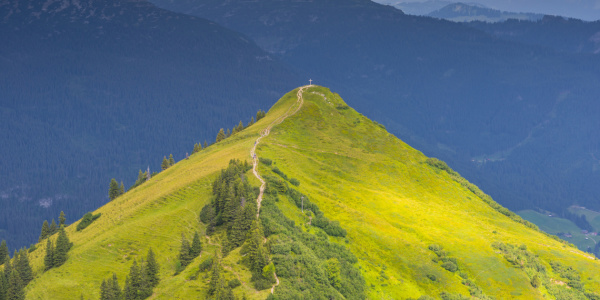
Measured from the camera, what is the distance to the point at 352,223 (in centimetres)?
12075

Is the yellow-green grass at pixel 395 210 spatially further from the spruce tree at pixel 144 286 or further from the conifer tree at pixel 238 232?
the spruce tree at pixel 144 286

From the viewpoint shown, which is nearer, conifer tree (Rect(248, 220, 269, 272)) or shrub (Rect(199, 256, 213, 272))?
conifer tree (Rect(248, 220, 269, 272))

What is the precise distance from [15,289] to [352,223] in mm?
72973

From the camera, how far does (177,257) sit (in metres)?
89.9

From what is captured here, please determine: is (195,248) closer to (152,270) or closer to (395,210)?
(152,270)

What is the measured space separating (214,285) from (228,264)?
635 centimetres

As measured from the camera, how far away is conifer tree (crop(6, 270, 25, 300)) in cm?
8612

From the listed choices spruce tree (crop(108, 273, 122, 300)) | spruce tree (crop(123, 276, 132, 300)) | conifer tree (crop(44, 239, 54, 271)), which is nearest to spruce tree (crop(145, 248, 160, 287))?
spruce tree (crop(123, 276, 132, 300))

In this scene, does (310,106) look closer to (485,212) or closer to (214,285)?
(485,212)

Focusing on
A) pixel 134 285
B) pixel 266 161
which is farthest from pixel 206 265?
pixel 266 161

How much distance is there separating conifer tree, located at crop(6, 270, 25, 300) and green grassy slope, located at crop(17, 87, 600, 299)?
188cm

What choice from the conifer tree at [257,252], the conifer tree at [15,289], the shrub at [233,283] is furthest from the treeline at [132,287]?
the conifer tree at [15,289]

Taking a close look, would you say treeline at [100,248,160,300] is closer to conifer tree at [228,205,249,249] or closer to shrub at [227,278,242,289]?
shrub at [227,278,242,289]

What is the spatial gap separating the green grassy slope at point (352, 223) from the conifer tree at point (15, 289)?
1.88m
